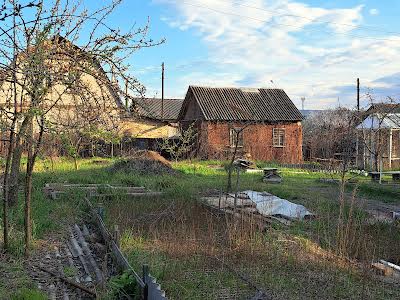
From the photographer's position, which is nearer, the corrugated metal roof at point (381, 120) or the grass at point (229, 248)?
the grass at point (229, 248)

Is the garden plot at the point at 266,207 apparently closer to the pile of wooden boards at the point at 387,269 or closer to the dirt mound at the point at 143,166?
the pile of wooden boards at the point at 387,269

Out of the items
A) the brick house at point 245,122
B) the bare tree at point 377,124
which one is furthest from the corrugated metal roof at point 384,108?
the brick house at point 245,122

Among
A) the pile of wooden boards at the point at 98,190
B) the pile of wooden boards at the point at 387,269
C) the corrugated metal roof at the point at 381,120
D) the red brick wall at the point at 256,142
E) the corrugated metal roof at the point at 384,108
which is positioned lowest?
the pile of wooden boards at the point at 387,269

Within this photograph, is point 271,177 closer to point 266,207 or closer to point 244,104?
point 266,207

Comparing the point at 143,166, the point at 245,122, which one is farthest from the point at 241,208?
the point at 245,122

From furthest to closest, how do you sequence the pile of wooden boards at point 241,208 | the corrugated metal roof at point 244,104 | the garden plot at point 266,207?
1. the corrugated metal roof at point 244,104
2. the garden plot at point 266,207
3. the pile of wooden boards at point 241,208

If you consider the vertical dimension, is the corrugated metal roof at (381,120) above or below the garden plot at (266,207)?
above

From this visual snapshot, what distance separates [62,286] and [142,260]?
3.63 feet

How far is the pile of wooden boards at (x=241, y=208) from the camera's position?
Answer: 758 cm

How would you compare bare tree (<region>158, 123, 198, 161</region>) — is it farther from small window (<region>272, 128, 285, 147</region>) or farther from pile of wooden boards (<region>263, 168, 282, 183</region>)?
small window (<region>272, 128, 285, 147</region>)

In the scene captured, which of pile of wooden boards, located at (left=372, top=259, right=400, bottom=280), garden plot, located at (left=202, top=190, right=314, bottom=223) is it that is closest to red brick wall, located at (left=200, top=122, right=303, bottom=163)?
garden plot, located at (left=202, top=190, right=314, bottom=223)

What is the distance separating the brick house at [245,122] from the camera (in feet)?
83.0

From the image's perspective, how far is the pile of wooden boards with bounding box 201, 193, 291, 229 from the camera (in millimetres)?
7576

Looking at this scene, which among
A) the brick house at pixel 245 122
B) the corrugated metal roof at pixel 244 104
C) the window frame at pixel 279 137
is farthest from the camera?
the window frame at pixel 279 137
